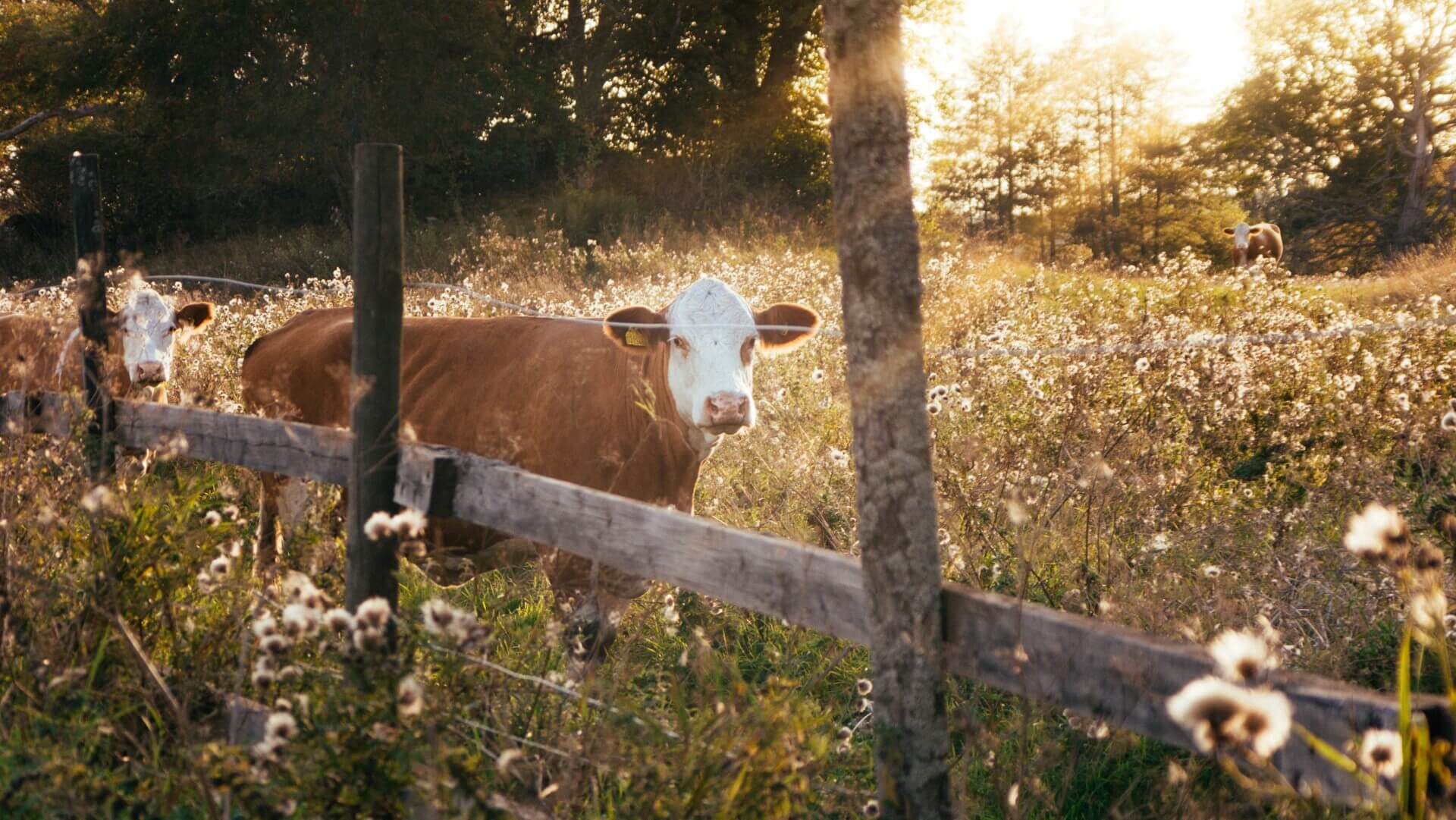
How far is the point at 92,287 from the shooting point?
4.27m

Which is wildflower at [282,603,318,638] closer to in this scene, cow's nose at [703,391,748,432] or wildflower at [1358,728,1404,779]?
wildflower at [1358,728,1404,779]

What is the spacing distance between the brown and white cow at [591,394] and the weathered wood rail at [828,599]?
1.10m

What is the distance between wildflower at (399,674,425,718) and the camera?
81.5 inches

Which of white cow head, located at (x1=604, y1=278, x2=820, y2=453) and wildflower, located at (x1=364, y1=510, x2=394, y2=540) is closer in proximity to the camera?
wildflower, located at (x1=364, y1=510, x2=394, y2=540)

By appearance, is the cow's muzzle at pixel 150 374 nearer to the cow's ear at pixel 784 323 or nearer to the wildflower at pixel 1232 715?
the cow's ear at pixel 784 323

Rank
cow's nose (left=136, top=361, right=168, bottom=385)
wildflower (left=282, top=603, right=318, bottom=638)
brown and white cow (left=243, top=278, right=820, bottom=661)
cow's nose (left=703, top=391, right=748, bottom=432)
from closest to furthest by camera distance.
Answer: wildflower (left=282, top=603, right=318, bottom=638)
cow's nose (left=703, top=391, right=748, bottom=432)
brown and white cow (left=243, top=278, right=820, bottom=661)
cow's nose (left=136, top=361, right=168, bottom=385)

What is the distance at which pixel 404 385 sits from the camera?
5.07 m

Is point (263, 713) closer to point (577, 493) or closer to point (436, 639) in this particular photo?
point (436, 639)

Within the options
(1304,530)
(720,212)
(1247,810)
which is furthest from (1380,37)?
(1247,810)

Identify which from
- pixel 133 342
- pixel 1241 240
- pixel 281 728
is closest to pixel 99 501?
pixel 281 728

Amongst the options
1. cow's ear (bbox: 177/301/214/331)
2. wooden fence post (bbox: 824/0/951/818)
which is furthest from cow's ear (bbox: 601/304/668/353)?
cow's ear (bbox: 177/301/214/331)

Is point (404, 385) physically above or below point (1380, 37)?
below

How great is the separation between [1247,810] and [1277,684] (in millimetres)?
1556

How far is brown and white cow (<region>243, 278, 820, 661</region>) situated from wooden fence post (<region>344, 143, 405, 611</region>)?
108 centimetres
